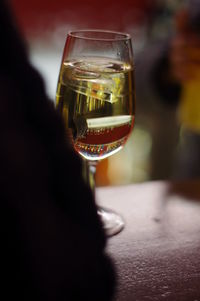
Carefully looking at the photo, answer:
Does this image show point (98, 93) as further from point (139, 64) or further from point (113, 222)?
point (139, 64)

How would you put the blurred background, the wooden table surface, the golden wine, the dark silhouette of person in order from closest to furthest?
the dark silhouette of person → the wooden table surface → the golden wine → the blurred background

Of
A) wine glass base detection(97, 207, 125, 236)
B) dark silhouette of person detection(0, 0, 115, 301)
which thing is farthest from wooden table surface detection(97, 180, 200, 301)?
dark silhouette of person detection(0, 0, 115, 301)

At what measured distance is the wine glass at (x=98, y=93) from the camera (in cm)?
56

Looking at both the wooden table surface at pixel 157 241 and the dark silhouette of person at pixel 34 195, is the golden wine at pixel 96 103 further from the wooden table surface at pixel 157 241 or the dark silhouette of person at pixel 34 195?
the dark silhouette of person at pixel 34 195

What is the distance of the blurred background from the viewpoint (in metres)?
1.58

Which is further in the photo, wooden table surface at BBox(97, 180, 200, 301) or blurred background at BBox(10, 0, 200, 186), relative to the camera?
blurred background at BBox(10, 0, 200, 186)

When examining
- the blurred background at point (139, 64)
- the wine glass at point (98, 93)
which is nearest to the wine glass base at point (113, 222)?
the wine glass at point (98, 93)

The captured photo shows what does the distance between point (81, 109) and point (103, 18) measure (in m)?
3.83

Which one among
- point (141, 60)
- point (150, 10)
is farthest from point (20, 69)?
point (150, 10)

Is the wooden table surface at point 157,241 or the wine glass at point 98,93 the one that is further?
the wine glass at point 98,93

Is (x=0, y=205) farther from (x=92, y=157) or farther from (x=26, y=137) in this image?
(x=92, y=157)

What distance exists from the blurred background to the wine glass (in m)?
0.04

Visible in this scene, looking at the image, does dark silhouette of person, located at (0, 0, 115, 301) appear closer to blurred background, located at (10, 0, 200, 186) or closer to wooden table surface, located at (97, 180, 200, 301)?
blurred background, located at (10, 0, 200, 186)

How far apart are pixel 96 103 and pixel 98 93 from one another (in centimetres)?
2
